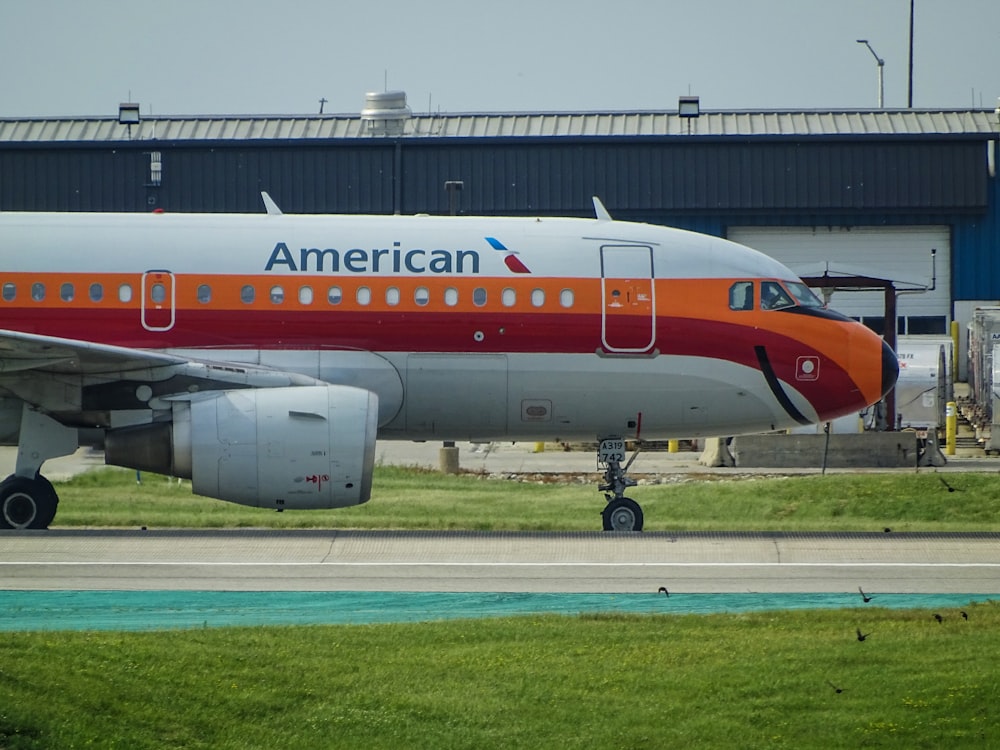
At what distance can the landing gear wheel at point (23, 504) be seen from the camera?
59.3 ft

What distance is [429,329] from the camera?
18.6 meters

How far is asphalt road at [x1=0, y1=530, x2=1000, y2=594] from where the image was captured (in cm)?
1445

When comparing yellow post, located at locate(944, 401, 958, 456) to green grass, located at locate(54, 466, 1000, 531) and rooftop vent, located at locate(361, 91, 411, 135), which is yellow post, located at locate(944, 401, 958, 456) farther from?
rooftop vent, located at locate(361, 91, 411, 135)

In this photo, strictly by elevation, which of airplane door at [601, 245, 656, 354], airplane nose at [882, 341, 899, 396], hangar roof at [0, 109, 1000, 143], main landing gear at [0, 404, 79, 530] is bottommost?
main landing gear at [0, 404, 79, 530]

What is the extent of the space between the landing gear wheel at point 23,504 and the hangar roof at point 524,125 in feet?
104

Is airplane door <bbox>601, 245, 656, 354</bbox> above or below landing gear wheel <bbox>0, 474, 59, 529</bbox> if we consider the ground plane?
above

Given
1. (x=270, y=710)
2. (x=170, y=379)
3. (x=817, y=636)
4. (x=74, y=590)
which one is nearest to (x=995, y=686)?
(x=817, y=636)

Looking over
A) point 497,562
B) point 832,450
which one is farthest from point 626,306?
point 832,450

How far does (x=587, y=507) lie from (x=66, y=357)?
10.2 metres

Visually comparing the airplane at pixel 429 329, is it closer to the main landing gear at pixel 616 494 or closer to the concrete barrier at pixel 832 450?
the main landing gear at pixel 616 494

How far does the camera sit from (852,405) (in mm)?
19188

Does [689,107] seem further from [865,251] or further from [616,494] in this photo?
[616,494]

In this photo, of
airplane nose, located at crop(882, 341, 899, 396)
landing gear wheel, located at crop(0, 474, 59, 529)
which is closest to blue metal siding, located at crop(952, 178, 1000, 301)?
airplane nose, located at crop(882, 341, 899, 396)

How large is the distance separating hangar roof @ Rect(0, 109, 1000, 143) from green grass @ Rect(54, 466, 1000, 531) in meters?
23.8
